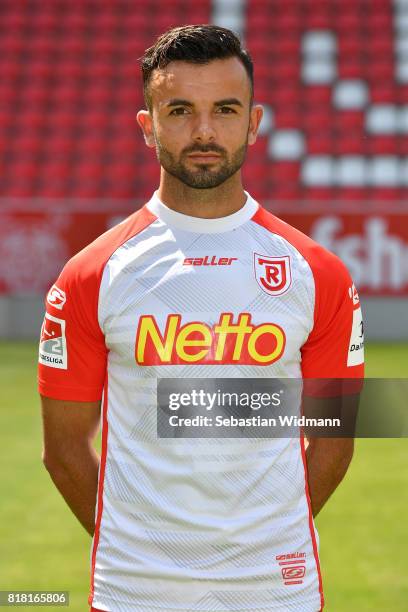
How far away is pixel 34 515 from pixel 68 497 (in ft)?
10.8

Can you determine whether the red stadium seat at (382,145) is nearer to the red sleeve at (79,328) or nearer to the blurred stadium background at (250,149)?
the blurred stadium background at (250,149)

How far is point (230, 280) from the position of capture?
2.11 m

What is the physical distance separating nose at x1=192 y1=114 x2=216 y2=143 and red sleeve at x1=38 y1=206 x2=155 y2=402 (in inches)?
8.7

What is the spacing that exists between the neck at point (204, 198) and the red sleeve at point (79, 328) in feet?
0.25

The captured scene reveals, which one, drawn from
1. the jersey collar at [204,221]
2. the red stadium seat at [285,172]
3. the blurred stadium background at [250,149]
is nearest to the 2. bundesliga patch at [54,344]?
the jersey collar at [204,221]

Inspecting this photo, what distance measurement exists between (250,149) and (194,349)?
13.4 meters

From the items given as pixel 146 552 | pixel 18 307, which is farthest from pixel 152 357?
pixel 18 307

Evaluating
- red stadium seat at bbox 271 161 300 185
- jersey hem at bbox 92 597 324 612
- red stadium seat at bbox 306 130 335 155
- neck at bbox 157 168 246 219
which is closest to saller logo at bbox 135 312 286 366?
neck at bbox 157 168 246 219

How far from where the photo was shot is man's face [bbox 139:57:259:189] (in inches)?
82.8

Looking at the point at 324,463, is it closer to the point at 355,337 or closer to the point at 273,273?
the point at 355,337

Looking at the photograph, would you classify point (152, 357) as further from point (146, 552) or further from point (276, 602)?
point (276, 602)

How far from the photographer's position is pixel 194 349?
2076 millimetres

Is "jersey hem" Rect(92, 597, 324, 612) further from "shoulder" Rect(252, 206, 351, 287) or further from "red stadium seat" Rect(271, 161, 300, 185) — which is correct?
"red stadium seat" Rect(271, 161, 300, 185)

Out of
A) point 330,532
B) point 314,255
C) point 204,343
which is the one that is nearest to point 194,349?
point 204,343
